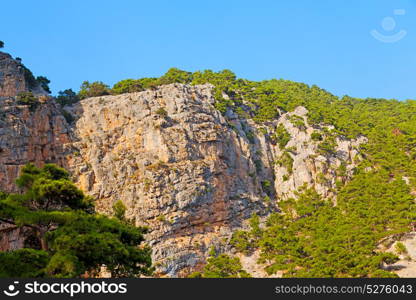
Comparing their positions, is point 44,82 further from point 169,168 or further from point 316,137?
point 316,137

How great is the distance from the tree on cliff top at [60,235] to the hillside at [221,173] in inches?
755

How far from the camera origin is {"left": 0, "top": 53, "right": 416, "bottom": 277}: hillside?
160 feet

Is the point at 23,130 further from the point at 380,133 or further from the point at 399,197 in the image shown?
the point at 380,133

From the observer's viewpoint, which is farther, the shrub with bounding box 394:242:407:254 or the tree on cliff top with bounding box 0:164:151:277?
the shrub with bounding box 394:242:407:254

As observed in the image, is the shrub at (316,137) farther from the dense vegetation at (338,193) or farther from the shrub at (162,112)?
the shrub at (162,112)

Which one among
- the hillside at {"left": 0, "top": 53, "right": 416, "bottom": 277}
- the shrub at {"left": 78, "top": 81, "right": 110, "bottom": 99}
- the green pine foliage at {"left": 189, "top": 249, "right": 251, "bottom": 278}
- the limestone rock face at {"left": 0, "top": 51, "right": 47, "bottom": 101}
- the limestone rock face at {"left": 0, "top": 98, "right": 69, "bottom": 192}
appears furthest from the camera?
the shrub at {"left": 78, "top": 81, "right": 110, "bottom": 99}

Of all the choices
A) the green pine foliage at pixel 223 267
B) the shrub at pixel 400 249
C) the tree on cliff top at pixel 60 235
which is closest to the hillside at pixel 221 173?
the shrub at pixel 400 249

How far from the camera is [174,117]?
59.3 metres

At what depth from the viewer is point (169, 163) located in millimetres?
54719

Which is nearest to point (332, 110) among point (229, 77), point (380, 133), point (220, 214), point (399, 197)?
point (380, 133)

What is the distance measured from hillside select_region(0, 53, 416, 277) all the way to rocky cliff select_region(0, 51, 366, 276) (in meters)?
0.13

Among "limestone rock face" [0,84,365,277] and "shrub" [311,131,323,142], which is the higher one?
"shrub" [311,131,323,142]

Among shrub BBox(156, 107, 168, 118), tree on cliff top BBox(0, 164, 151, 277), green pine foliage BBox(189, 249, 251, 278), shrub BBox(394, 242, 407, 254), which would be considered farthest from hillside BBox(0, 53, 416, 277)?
tree on cliff top BBox(0, 164, 151, 277)

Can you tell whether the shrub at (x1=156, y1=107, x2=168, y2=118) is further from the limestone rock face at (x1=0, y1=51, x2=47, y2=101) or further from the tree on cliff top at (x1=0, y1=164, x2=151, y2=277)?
the tree on cliff top at (x1=0, y1=164, x2=151, y2=277)
